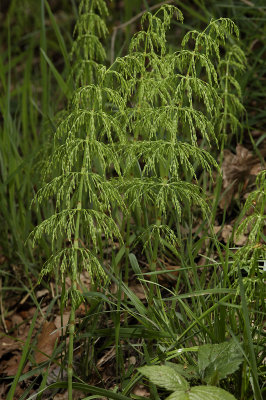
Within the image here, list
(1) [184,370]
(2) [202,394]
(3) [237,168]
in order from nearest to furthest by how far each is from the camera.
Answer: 1. (2) [202,394]
2. (1) [184,370]
3. (3) [237,168]

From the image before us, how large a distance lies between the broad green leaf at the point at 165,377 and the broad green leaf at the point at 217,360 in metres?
0.08

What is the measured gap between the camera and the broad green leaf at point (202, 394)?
138 centimetres

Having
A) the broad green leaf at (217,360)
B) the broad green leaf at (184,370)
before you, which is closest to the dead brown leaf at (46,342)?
the broad green leaf at (184,370)

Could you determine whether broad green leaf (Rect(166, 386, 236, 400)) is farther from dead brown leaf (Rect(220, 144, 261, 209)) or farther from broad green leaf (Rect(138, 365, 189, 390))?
dead brown leaf (Rect(220, 144, 261, 209))

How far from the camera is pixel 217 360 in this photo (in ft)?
4.90

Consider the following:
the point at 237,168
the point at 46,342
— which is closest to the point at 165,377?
the point at 46,342

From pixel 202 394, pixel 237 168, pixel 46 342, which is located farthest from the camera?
pixel 237 168

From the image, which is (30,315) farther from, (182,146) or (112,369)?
(182,146)

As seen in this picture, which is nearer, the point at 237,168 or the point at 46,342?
the point at 46,342

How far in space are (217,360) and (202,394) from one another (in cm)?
12

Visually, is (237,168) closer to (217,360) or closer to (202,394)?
(217,360)

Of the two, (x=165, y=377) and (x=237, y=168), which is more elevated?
(x=237, y=168)

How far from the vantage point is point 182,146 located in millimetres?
1550

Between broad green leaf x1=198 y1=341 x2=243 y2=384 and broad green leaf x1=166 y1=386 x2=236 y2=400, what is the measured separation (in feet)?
0.14
